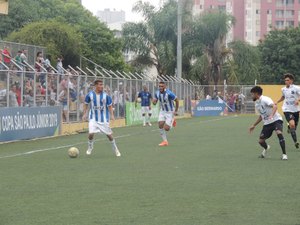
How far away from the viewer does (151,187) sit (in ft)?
37.5

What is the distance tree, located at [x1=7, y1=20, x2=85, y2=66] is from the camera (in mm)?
50438

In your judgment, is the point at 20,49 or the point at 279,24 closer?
the point at 20,49

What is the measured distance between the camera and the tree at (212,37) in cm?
6531

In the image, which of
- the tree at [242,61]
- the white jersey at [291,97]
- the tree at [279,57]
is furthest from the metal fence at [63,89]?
the tree at [279,57]

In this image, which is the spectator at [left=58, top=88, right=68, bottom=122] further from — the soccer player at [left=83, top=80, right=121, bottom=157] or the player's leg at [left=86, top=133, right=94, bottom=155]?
the soccer player at [left=83, top=80, right=121, bottom=157]

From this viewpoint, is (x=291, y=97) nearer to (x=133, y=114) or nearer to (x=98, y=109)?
(x=98, y=109)

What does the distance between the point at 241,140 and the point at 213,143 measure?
1778 mm

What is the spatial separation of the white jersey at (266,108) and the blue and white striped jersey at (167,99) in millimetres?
5757

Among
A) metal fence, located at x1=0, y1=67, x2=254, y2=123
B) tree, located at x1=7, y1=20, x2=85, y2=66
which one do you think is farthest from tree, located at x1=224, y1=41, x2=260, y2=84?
tree, located at x1=7, y1=20, x2=85, y2=66

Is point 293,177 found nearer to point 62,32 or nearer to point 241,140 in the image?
point 241,140

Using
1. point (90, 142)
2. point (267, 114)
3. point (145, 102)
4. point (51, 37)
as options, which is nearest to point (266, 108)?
point (267, 114)

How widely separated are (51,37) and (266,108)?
122 ft

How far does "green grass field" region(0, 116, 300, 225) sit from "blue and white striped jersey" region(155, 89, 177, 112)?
2817 mm

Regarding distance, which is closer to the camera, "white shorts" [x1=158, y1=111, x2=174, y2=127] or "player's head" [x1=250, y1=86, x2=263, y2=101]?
"player's head" [x1=250, y1=86, x2=263, y2=101]
